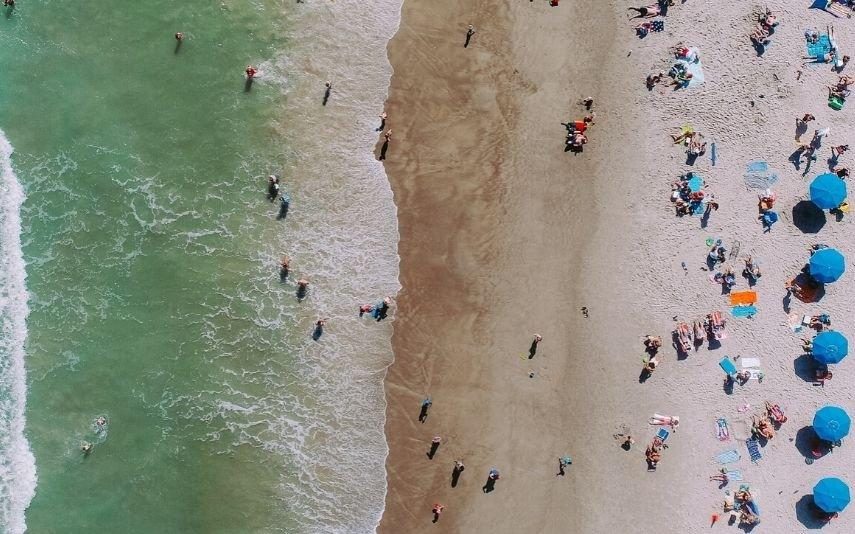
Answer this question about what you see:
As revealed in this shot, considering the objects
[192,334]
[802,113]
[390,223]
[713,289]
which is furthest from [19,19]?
[802,113]

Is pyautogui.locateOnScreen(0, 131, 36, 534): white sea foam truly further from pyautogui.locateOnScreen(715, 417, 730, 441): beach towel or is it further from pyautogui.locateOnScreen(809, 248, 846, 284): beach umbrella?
pyautogui.locateOnScreen(809, 248, 846, 284): beach umbrella

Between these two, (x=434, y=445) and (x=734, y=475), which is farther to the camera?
(x=734, y=475)

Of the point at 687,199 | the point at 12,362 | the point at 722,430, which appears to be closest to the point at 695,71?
the point at 687,199

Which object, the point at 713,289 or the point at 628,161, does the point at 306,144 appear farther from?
the point at 713,289

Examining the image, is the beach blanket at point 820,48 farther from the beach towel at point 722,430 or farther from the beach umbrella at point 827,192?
the beach towel at point 722,430

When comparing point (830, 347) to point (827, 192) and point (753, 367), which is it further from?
point (827, 192)

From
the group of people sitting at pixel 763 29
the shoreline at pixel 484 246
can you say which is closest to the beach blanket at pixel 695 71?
the group of people sitting at pixel 763 29

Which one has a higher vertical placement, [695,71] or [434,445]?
[695,71]
